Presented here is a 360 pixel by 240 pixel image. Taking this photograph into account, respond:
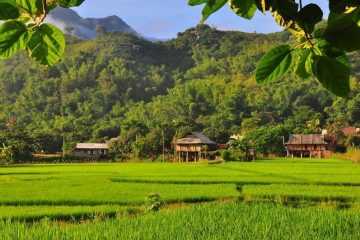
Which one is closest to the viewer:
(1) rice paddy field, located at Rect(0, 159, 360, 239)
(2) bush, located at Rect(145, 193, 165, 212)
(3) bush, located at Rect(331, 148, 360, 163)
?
(1) rice paddy field, located at Rect(0, 159, 360, 239)

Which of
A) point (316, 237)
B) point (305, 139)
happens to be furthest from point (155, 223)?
point (305, 139)

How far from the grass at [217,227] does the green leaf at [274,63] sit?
5.90m

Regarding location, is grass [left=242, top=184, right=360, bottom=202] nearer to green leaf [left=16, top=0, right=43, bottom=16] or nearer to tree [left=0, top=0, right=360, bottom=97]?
tree [left=0, top=0, right=360, bottom=97]

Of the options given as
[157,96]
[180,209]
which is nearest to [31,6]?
[180,209]

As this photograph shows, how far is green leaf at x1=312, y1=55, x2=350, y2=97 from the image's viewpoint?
61 centimetres

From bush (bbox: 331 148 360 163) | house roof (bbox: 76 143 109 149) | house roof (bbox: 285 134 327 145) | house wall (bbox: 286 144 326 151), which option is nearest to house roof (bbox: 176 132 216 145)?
house roof (bbox: 285 134 327 145)

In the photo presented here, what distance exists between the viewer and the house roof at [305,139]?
144ft

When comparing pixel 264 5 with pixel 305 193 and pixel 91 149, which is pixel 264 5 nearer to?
pixel 305 193

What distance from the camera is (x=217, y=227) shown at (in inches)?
302

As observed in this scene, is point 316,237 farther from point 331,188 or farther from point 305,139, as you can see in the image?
point 305,139

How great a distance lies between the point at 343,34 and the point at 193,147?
43519 mm

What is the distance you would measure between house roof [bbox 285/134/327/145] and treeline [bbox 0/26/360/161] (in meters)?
1.81

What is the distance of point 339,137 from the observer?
147ft

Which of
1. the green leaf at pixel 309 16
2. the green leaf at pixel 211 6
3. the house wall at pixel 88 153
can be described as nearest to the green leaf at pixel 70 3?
the green leaf at pixel 211 6
